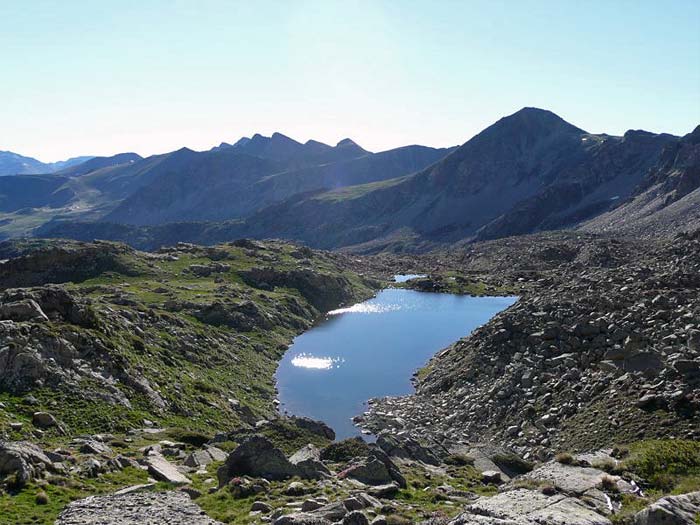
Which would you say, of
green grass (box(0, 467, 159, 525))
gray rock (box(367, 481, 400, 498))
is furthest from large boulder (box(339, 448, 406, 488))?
green grass (box(0, 467, 159, 525))

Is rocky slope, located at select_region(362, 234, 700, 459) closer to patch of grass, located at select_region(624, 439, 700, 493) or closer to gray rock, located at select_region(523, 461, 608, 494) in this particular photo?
patch of grass, located at select_region(624, 439, 700, 493)

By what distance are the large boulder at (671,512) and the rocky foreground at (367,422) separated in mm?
52

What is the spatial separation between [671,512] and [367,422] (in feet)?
128

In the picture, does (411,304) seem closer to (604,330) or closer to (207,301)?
(207,301)

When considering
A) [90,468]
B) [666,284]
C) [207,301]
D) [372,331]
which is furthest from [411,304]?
[90,468]

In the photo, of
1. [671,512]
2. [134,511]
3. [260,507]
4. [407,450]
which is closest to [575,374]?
[407,450]

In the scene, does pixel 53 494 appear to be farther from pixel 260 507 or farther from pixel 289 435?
pixel 289 435

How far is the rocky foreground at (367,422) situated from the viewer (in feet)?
70.4

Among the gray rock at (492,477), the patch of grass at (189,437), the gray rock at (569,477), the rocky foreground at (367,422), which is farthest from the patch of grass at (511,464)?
the patch of grass at (189,437)

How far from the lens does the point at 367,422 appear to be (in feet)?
176

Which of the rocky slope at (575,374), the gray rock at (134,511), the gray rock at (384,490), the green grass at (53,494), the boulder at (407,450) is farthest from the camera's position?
the rocky slope at (575,374)

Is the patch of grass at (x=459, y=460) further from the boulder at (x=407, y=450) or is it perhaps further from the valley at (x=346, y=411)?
the boulder at (x=407, y=450)

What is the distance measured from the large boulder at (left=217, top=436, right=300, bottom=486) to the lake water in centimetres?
2419

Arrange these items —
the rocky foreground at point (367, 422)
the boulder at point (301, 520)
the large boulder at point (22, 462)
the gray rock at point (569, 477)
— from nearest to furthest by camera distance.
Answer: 1. the boulder at point (301, 520)
2. the rocky foreground at point (367, 422)
3. the gray rock at point (569, 477)
4. the large boulder at point (22, 462)
